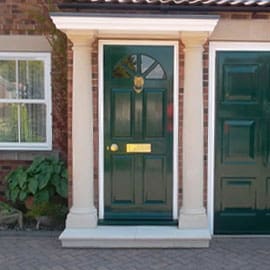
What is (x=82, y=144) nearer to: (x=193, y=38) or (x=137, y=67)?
(x=137, y=67)

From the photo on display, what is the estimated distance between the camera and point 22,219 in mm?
Answer: 6133

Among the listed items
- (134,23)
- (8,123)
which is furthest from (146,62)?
(8,123)

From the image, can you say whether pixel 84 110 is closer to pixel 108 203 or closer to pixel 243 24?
pixel 108 203

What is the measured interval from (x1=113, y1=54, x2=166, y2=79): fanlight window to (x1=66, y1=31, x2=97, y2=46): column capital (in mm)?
511

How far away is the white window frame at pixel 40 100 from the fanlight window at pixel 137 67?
1.63 metres

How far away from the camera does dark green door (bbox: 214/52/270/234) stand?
5.52m

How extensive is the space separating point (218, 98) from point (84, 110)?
176 centimetres

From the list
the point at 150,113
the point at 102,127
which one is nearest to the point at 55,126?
the point at 102,127

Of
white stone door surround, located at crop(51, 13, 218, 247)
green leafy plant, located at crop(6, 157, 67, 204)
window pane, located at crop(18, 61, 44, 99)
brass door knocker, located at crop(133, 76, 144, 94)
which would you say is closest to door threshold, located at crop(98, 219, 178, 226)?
white stone door surround, located at crop(51, 13, 218, 247)

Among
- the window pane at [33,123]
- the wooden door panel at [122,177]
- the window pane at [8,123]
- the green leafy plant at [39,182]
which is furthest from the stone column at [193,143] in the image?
the window pane at [8,123]

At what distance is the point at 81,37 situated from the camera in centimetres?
Answer: 509

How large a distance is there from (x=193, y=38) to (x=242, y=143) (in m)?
1.54

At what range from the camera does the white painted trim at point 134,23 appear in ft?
15.9

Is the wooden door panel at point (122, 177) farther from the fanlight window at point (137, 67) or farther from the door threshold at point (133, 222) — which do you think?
the fanlight window at point (137, 67)
